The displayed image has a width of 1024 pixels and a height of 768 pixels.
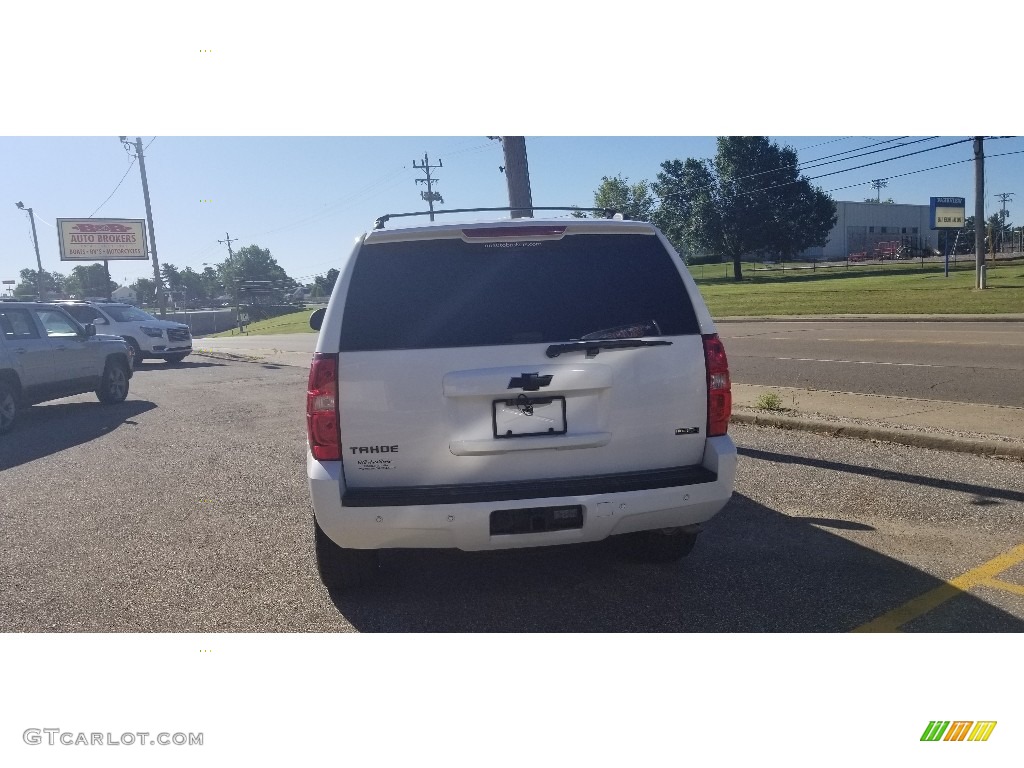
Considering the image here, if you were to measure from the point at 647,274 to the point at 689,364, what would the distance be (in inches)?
20.5

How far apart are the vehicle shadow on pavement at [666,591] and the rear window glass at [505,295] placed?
1391 mm

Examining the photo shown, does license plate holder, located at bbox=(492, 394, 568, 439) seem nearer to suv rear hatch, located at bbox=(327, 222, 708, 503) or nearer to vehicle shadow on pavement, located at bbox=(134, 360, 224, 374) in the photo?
suv rear hatch, located at bbox=(327, 222, 708, 503)

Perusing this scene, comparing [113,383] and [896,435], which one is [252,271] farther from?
[896,435]

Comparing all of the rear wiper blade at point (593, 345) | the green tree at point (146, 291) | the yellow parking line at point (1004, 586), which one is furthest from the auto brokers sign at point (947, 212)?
the rear wiper blade at point (593, 345)

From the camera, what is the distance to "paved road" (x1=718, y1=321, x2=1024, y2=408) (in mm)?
11016

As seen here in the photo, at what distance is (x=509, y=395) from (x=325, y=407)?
33.5 inches

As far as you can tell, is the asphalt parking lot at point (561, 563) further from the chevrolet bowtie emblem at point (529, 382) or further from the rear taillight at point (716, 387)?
the chevrolet bowtie emblem at point (529, 382)

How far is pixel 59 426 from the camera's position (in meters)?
11.6

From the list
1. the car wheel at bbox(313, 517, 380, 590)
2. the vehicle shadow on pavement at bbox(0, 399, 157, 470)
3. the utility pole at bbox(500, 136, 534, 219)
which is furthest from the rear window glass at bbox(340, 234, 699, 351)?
the vehicle shadow on pavement at bbox(0, 399, 157, 470)

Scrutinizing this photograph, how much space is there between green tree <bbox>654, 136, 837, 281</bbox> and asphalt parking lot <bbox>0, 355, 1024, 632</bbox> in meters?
47.8
